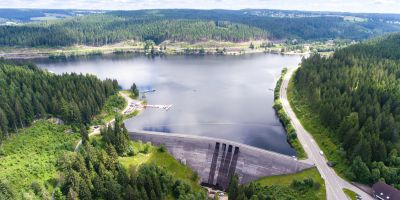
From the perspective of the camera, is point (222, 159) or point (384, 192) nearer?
point (384, 192)

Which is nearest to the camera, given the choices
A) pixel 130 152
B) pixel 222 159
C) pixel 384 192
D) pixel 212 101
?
pixel 384 192

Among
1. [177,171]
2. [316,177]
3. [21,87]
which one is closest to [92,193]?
[177,171]

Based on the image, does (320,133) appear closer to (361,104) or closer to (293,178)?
(361,104)

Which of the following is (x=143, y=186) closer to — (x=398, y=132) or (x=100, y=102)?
(x=100, y=102)

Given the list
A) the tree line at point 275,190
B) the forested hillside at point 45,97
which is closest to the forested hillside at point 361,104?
the tree line at point 275,190

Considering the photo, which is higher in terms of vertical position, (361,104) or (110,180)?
(361,104)

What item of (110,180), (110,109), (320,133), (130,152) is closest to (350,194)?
(320,133)
